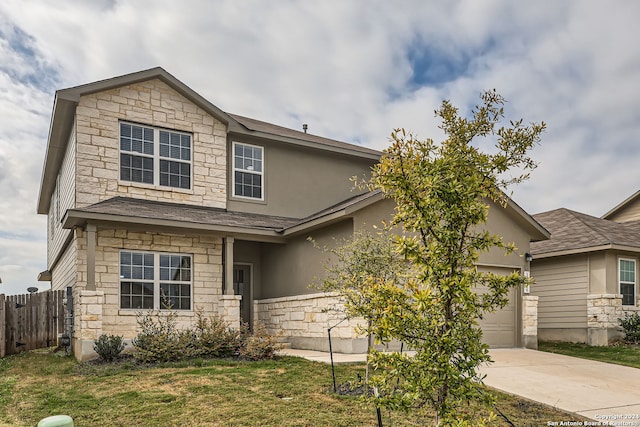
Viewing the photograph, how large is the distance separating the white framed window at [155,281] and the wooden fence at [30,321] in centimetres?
328

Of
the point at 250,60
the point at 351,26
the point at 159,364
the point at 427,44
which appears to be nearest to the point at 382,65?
the point at 427,44

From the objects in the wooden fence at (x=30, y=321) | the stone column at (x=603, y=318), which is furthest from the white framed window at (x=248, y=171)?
the stone column at (x=603, y=318)

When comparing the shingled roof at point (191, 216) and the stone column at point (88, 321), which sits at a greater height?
the shingled roof at point (191, 216)

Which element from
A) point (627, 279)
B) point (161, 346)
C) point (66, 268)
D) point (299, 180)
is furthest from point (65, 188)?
point (627, 279)

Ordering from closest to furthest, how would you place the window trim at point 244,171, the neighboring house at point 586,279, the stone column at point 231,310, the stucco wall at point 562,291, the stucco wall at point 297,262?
the stone column at point 231,310 < the stucco wall at point 297,262 < the window trim at point 244,171 < the neighboring house at point 586,279 < the stucco wall at point 562,291

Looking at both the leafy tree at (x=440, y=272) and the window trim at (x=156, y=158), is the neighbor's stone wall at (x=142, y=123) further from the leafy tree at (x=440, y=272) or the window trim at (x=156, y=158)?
the leafy tree at (x=440, y=272)

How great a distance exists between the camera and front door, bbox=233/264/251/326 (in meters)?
16.1

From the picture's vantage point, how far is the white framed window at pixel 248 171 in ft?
51.2

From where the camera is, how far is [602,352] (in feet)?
48.1

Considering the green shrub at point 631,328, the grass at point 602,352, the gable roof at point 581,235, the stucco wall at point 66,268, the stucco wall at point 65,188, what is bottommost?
the grass at point 602,352

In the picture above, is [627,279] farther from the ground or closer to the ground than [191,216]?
closer to the ground

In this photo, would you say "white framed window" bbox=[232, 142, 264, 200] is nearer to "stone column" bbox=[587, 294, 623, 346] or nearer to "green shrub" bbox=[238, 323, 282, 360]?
"green shrub" bbox=[238, 323, 282, 360]

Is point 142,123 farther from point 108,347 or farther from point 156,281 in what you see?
point 108,347

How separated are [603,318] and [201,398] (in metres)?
13.7
